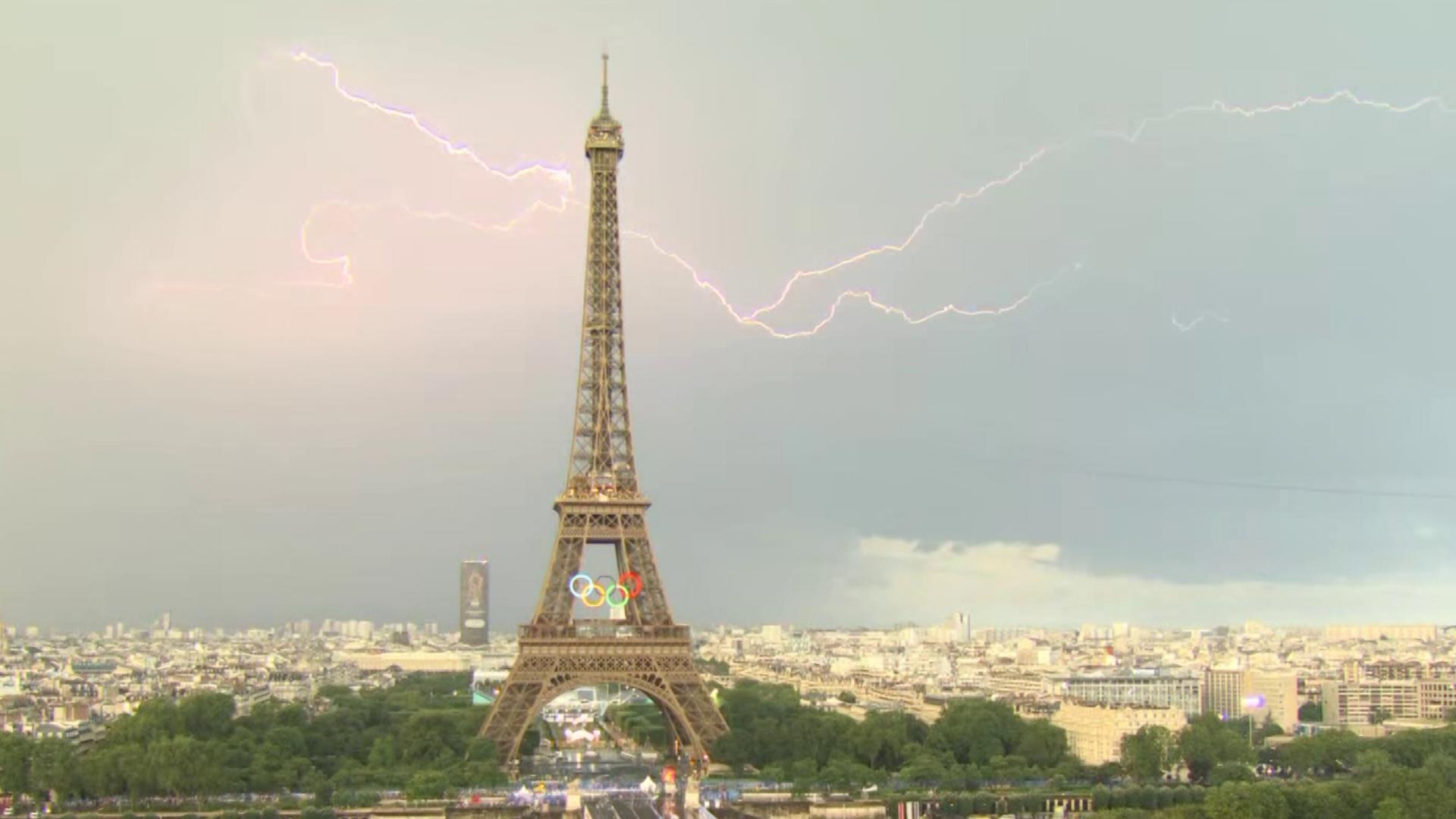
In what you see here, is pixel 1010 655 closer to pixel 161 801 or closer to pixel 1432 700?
pixel 1432 700

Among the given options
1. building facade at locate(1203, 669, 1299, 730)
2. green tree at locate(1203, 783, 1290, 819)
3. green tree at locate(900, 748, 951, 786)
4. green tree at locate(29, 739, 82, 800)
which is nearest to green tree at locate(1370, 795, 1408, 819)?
green tree at locate(1203, 783, 1290, 819)

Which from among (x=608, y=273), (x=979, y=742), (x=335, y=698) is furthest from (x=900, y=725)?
(x=335, y=698)

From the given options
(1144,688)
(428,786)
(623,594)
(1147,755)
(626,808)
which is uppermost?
(623,594)

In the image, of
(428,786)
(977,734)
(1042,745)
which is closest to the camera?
(428,786)

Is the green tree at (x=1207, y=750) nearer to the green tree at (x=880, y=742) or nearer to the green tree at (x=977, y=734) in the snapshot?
the green tree at (x=977, y=734)

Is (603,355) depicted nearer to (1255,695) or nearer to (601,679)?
(601,679)

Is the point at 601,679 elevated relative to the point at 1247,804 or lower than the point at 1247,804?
elevated

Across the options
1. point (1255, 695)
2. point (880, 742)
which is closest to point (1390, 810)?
point (880, 742)
